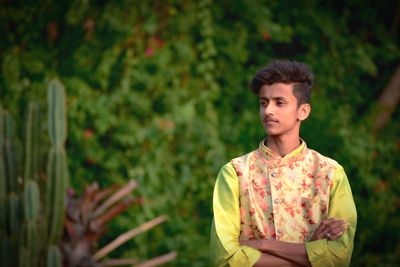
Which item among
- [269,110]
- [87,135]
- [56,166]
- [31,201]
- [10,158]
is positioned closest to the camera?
[269,110]

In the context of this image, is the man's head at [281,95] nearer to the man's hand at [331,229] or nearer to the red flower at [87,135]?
the man's hand at [331,229]

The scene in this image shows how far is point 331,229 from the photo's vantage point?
230cm

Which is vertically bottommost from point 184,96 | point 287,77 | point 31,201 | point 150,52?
point 31,201

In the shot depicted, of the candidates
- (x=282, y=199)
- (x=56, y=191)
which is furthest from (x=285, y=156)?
(x=56, y=191)

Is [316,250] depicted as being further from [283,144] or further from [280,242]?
[283,144]

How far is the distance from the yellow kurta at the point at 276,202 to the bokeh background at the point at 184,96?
3.31 meters

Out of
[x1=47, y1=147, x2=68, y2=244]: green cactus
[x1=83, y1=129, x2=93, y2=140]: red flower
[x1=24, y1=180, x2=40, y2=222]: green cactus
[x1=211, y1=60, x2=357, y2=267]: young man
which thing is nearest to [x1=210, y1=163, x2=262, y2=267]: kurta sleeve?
[x1=211, y1=60, x2=357, y2=267]: young man

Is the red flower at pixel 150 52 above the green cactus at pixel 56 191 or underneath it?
above

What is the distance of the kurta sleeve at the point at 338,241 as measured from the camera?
2277mm

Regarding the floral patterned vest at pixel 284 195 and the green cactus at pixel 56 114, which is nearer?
the floral patterned vest at pixel 284 195

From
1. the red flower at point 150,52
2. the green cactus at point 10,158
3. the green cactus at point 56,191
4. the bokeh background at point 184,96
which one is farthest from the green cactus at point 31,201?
the red flower at point 150,52

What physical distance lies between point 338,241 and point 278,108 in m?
0.47

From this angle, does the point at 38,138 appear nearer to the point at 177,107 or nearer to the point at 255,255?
the point at 177,107

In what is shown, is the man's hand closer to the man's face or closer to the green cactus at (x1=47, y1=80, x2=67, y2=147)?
the man's face
